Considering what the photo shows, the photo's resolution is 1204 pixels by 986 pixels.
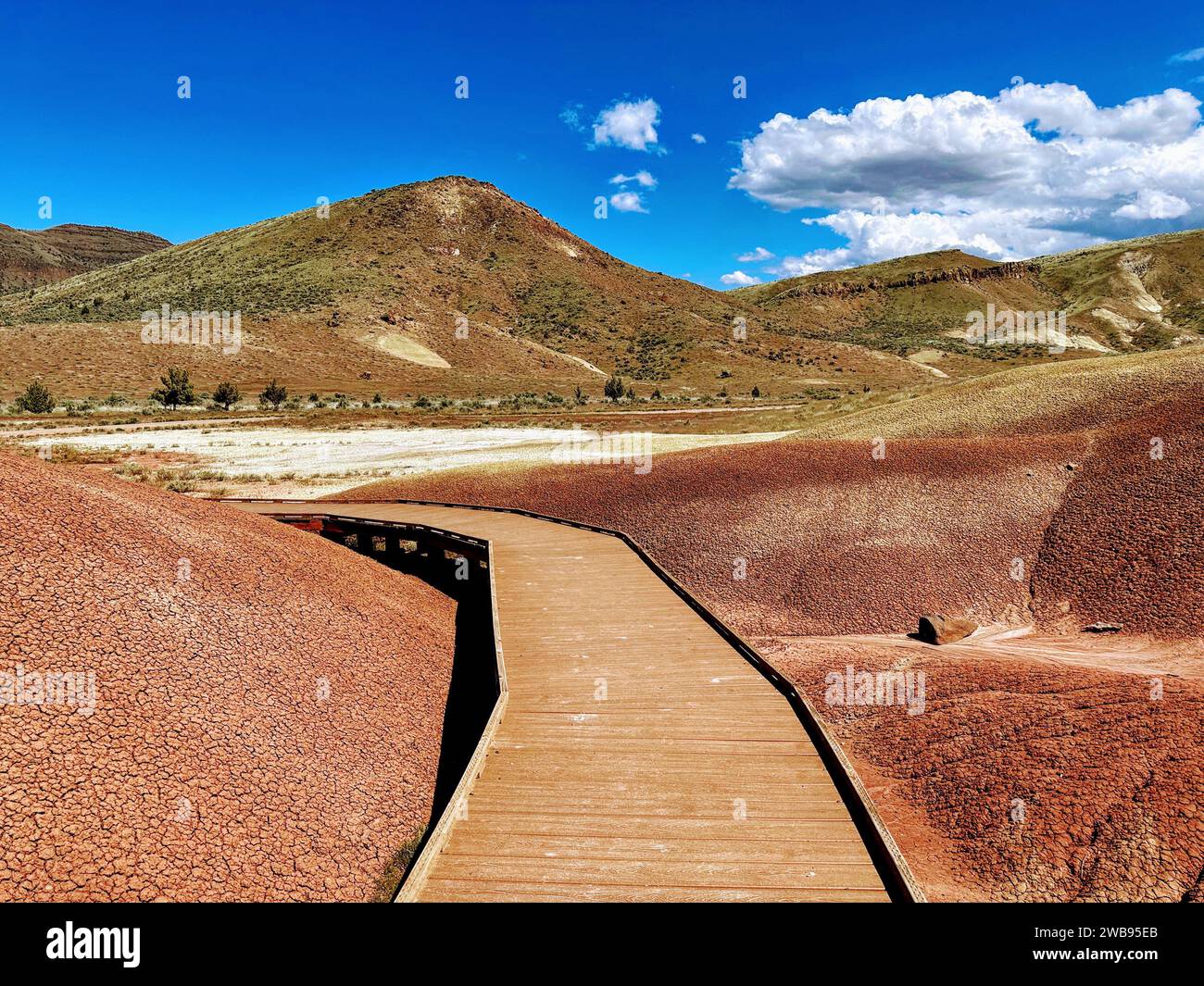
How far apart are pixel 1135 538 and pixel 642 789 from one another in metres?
14.8

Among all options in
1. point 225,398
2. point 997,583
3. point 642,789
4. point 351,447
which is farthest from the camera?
point 225,398

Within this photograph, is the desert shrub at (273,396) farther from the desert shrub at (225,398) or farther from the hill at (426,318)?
the hill at (426,318)

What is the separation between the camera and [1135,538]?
16.0 meters

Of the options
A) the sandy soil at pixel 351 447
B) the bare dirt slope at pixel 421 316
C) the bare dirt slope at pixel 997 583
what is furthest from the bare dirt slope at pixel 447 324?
the bare dirt slope at pixel 997 583

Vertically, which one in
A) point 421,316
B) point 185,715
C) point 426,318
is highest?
point 421,316

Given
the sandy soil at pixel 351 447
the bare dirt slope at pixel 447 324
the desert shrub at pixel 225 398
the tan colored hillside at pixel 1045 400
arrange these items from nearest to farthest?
the tan colored hillside at pixel 1045 400, the sandy soil at pixel 351 447, the desert shrub at pixel 225 398, the bare dirt slope at pixel 447 324

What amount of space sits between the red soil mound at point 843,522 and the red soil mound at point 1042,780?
462 centimetres

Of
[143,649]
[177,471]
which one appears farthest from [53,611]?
[177,471]

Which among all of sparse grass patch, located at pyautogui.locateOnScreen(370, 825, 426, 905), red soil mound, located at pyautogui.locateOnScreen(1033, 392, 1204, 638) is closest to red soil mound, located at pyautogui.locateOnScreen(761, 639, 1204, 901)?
red soil mound, located at pyautogui.locateOnScreen(1033, 392, 1204, 638)

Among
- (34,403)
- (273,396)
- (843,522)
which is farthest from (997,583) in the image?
(34,403)

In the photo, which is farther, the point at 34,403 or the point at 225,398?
the point at 225,398

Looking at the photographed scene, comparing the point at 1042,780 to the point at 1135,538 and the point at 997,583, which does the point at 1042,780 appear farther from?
the point at 1135,538

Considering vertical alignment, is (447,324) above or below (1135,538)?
above

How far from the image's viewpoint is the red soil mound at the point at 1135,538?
1402 centimetres
